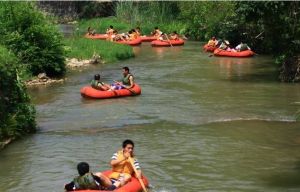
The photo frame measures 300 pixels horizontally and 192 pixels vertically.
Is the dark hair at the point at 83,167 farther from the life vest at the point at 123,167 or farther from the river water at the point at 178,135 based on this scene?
the river water at the point at 178,135

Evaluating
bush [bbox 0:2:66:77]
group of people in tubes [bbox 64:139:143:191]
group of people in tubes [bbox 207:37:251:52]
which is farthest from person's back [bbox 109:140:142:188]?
group of people in tubes [bbox 207:37:251:52]

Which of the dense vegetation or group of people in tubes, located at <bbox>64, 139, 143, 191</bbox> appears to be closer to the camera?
group of people in tubes, located at <bbox>64, 139, 143, 191</bbox>

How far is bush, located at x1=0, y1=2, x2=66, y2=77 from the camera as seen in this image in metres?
21.5

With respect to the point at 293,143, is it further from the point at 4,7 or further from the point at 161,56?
the point at 161,56

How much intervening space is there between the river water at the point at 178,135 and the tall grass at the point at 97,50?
5.01 metres

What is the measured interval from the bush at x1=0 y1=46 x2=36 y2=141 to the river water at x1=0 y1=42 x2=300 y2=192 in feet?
1.04

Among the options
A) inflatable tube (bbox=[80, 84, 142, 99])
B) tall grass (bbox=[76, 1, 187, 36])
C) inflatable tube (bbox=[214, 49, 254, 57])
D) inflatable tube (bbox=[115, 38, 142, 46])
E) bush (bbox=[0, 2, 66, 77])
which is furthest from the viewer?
tall grass (bbox=[76, 1, 187, 36])

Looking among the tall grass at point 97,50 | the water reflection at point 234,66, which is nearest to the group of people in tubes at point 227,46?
the water reflection at point 234,66

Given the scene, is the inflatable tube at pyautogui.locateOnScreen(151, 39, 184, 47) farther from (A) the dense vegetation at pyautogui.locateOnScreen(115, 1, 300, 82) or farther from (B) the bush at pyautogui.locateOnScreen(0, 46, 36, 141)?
→ (B) the bush at pyautogui.locateOnScreen(0, 46, 36, 141)

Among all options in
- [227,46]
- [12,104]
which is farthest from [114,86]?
[227,46]

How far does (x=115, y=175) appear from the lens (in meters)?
9.62

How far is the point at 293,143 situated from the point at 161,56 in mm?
18473

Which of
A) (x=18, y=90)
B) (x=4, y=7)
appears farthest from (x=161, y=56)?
(x=18, y=90)

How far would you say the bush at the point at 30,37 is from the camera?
70.7ft
